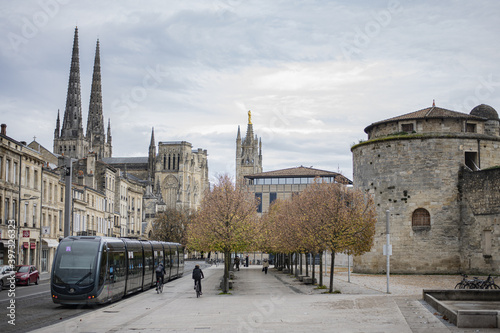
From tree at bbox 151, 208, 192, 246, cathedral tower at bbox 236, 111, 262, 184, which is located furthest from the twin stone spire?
tree at bbox 151, 208, 192, 246

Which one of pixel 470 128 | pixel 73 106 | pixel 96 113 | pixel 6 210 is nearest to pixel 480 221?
pixel 470 128

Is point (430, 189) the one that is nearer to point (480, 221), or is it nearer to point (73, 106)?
point (480, 221)

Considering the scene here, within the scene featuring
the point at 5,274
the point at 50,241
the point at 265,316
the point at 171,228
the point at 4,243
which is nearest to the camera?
the point at 265,316

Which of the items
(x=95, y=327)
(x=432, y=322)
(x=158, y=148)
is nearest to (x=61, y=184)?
(x=95, y=327)

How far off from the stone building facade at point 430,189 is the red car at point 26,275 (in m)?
23.7

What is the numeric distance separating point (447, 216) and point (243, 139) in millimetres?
153681

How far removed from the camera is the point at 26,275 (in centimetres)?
3809

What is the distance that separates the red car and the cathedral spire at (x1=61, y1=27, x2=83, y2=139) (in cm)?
13537

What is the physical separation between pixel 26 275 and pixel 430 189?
28296 mm

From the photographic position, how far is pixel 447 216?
45438 mm

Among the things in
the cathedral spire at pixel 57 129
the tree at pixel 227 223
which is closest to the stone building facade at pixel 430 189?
the tree at pixel 227 223

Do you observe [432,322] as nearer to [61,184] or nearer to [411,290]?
[411,290]

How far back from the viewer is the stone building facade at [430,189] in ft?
147

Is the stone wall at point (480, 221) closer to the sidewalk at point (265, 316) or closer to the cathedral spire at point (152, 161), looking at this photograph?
the sidewalk at point (265, 316)
